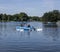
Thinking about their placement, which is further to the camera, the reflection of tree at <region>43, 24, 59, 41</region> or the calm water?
the reflection of tree at <region>43, 24, 59, 41</region>

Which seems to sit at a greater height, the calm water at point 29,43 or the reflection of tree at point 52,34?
the calm water at point 29,43

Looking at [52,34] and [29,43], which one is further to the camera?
[52,34]

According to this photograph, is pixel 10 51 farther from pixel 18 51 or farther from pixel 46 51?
pixel 46 51

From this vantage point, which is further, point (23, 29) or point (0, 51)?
point (23, 29)

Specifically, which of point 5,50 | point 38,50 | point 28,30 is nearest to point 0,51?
point 5,50

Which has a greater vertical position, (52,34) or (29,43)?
(29,43)

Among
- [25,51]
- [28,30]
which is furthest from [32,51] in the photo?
[28,30]

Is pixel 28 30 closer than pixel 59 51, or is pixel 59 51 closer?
pixel 59 51

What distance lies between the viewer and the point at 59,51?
25.2 meters

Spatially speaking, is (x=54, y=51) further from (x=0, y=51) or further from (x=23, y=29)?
(x=23, y=29)

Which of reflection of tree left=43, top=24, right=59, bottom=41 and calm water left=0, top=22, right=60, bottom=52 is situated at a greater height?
calm water left=0, top=22, right=60, bottom=52

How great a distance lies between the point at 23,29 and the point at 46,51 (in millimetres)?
42236

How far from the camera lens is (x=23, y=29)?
6725 centimetres

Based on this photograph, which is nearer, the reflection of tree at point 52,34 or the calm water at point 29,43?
the calm water at point 29,43
